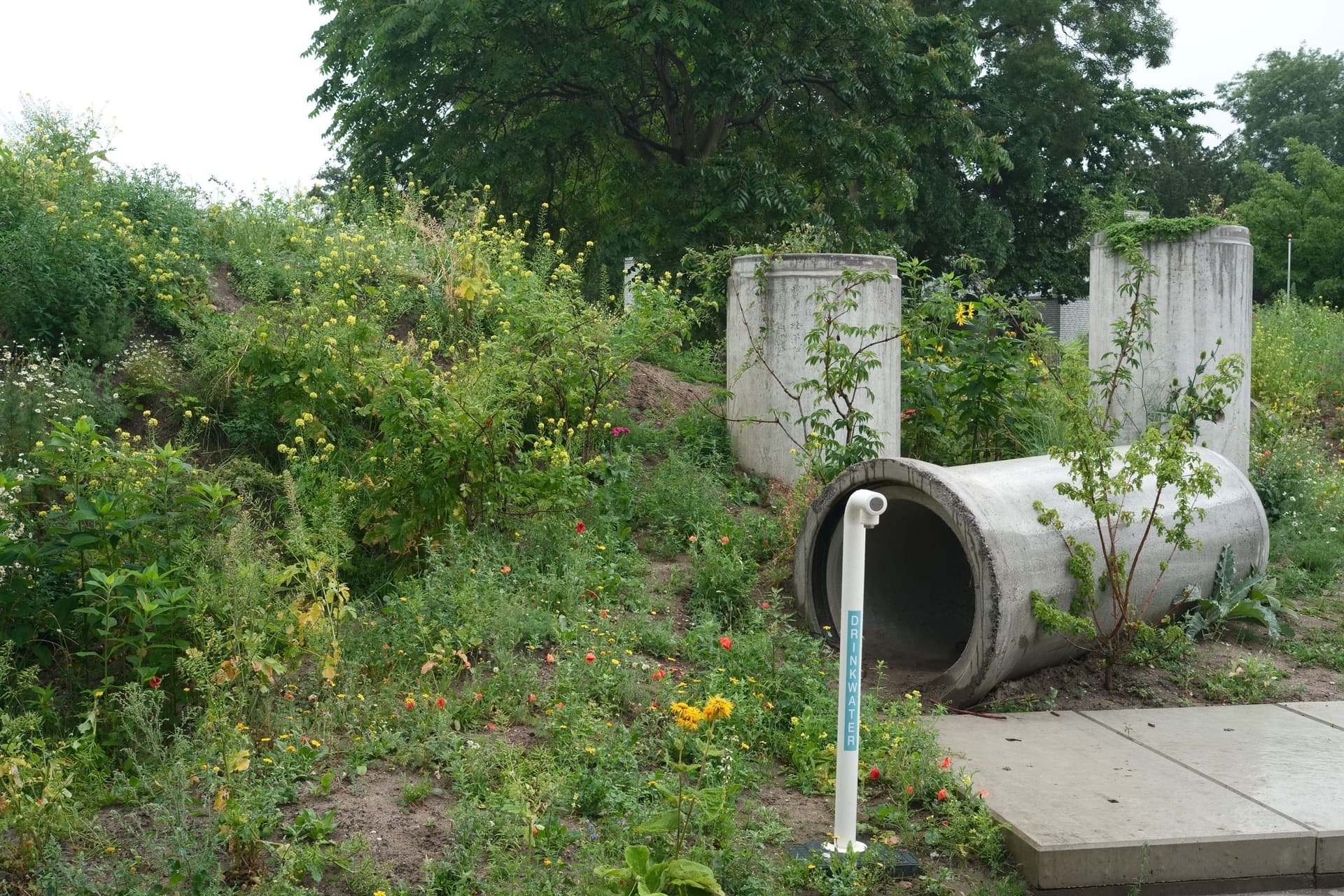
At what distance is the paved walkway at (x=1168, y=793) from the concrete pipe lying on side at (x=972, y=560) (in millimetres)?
418

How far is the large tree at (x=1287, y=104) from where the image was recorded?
156 ft

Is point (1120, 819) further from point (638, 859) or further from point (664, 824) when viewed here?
point (638, 859)

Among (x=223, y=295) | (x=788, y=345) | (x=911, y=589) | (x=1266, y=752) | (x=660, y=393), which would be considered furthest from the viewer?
(x=660, y=393)

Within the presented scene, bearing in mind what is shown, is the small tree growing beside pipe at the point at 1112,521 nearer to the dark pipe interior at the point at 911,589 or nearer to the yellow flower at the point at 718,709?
the dark pipe interior at the point at 911,589

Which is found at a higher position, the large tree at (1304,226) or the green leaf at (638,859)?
the large tree at (1304,226)

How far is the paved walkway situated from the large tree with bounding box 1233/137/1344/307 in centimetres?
2821

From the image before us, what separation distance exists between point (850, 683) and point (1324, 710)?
3101 mm

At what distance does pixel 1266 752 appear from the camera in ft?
15.9

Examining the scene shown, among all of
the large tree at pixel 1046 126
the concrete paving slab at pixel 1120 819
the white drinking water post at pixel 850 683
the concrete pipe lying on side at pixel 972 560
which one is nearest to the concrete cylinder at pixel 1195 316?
→ the concrete pipe lying on side at pixel 972 560

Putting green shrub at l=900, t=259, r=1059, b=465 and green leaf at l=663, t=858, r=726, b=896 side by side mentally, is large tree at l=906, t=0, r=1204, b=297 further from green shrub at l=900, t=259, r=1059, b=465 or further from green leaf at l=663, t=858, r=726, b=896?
green leaf at l=663, t=858, r=726, b=896

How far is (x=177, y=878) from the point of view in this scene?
321cm

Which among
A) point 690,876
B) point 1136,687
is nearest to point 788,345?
point 1136,687

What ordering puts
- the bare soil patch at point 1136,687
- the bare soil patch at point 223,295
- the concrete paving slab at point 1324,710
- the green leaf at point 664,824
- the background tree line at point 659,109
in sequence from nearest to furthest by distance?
the green leaf at point 664,824, the concrete paving slab at point 1324,710, the bare soil patch at point 1136,687, the bare soil patch at point 223,295, the background tree line at point 659,109

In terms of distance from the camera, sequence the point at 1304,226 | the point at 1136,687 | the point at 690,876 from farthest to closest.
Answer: the point at 1304,226 → the point at 1136,687 → the point at 690,876
